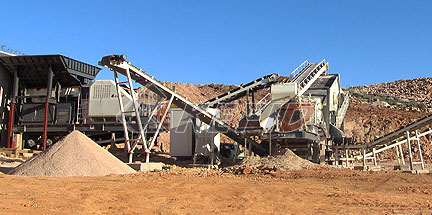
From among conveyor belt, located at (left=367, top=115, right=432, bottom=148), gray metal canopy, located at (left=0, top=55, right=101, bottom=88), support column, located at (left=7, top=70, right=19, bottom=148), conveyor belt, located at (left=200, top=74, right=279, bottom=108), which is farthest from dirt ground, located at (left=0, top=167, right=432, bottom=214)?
support column, located at (left=7, top=70, right=19, bottom=148)

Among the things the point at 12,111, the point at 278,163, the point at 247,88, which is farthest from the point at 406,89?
the point at 12,111

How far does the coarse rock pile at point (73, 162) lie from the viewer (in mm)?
16016

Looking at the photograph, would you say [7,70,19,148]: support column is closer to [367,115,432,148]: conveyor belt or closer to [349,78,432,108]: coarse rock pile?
[367,115,432,148]: conveyor belt

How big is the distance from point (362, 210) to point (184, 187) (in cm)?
566

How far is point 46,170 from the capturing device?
16.0 metres

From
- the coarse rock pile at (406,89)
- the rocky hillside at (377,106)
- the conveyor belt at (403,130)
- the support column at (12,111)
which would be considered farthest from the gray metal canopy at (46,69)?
the coarse rock pile at (406,89)

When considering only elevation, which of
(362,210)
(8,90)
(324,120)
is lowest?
(362,210)

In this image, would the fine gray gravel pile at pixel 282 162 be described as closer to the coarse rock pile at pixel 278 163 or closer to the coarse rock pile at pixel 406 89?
the coarse rock pile at pixel 278 163

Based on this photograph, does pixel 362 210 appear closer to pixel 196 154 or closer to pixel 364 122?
pixel 196 154

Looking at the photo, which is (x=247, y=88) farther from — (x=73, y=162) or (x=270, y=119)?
(x=73, y=162)

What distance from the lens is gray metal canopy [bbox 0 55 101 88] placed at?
2822cm

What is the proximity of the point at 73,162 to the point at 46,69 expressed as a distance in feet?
46.1

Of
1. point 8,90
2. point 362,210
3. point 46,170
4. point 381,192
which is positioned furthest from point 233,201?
point 8,90

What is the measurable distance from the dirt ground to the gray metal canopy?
1409 cm
